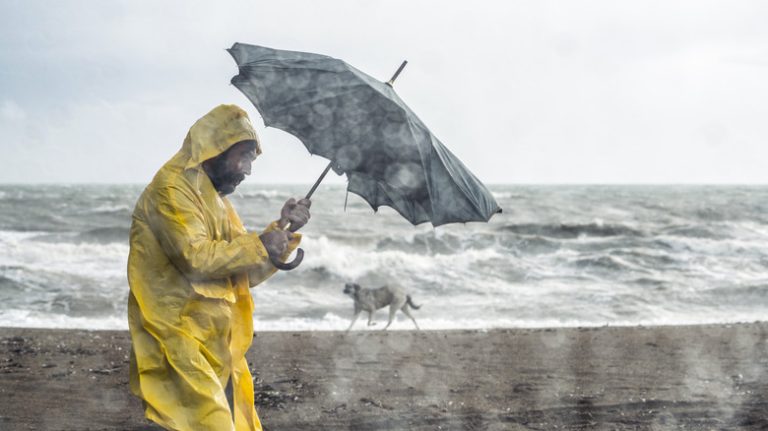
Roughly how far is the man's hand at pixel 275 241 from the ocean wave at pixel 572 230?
973 inches

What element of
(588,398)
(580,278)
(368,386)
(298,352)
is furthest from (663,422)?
(580,278)

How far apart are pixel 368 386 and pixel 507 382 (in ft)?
4.09

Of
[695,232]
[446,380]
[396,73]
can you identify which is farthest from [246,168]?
[695,232]

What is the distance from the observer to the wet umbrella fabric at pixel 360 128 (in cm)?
310

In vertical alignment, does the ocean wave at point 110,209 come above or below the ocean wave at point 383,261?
above

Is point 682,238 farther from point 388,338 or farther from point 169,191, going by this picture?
point 169,191

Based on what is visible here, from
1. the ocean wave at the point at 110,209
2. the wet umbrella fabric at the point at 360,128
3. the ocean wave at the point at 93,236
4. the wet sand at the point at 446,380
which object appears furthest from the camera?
the ocean wave at the point at 110,209

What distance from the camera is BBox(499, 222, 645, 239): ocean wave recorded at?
27438 mm

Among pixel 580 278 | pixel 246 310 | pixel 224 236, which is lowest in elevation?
pixel 580 278

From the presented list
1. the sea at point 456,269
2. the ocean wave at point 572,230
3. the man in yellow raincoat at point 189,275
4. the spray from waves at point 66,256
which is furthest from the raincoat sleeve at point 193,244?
the ocean wave at point 572,230

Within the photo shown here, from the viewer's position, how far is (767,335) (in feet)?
30.4

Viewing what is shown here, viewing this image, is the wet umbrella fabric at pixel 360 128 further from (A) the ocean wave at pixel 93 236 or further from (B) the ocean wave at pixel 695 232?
(B) the ocean wave at pixel 695 232

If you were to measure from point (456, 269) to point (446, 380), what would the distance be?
11.3 m

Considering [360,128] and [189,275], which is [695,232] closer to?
[360,128]
